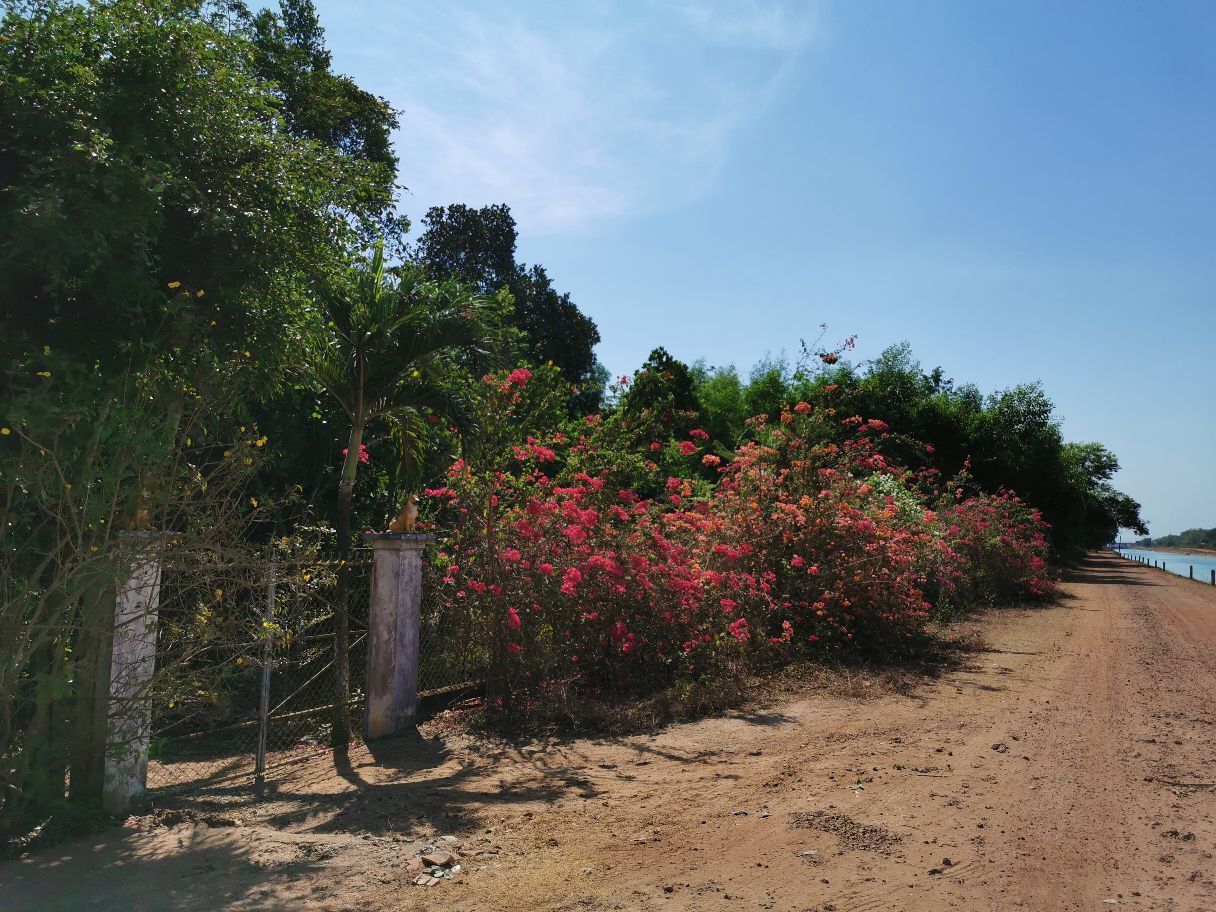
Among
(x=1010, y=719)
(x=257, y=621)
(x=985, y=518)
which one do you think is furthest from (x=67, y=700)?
(x=985, y=518)

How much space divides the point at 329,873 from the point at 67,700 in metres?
1.96

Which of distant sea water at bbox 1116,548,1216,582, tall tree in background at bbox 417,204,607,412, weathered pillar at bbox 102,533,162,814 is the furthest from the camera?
distant sea water at bbox 1116,548,1216,582

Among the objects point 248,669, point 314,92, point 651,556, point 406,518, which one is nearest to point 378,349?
point 406,518

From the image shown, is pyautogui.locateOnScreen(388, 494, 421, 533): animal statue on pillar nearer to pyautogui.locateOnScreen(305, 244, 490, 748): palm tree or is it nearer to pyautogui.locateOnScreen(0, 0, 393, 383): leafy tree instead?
pyautogui.locateOnScreen(305, 244, 490, 748): palm tree

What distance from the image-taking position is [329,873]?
4.47 m

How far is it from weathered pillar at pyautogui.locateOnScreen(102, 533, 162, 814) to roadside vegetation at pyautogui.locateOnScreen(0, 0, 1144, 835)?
4.4 inches

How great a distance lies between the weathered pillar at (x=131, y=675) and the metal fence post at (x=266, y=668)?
0.67 meters

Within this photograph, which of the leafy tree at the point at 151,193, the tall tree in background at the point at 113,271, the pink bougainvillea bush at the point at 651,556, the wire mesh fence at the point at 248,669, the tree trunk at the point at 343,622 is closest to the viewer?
the tall tree in background at the point at 113,271

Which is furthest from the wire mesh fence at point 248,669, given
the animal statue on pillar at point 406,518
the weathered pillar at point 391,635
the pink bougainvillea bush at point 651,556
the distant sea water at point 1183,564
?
the distant sea water at point 1183,564

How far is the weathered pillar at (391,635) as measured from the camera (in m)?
7.62

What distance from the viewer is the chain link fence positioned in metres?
5.30

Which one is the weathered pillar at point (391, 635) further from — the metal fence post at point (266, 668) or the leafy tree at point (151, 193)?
the leafy tree at point (151, 193)

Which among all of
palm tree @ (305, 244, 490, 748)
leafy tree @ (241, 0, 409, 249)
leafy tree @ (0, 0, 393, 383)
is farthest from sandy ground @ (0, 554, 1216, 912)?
leafy tree @ (241, 0, 409, 249)

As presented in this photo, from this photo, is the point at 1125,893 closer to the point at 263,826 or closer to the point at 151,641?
the point at 263,826
